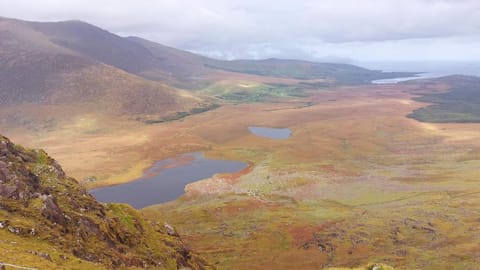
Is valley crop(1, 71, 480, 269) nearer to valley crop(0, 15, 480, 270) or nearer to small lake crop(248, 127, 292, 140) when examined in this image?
valley crop(0, 15, 480, 270)

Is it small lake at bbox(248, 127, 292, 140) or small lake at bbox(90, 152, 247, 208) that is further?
small lake at bbox(248, 127, 292, 140)

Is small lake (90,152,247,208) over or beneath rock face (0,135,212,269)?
beneath

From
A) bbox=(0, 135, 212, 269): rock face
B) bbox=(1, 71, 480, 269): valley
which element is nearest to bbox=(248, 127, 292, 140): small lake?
bbox=(1, 71, 480, 269): valley

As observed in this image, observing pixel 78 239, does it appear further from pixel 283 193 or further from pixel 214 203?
pixel 283 193

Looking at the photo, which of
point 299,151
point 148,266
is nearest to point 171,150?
point 299,151

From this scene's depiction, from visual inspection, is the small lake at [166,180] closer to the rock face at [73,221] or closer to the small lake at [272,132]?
the small lake at [272,132]

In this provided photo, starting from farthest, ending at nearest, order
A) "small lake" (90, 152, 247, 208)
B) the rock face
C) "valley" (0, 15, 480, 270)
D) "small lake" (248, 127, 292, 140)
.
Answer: "small lake" (248, 127, 292, 140)
"small lake" (90, 152, 247, 208)
"valley" (0, 15, 480, 270)
the rock face

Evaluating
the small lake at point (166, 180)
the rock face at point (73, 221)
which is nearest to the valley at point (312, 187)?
the small lake at point (166, 180)
